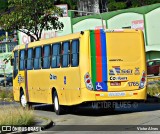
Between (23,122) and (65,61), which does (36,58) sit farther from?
(23,122)

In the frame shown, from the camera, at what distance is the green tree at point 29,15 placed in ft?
99.2

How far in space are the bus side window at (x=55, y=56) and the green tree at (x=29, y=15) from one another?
10.9 metres

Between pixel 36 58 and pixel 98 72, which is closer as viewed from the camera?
pixel 98 72

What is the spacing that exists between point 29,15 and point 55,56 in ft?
38.8

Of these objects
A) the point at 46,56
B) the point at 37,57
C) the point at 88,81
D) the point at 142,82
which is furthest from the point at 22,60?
the point at 142,82

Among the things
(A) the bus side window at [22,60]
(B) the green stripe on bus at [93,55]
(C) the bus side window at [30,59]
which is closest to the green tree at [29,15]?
(A) the bus side window at [22,60]

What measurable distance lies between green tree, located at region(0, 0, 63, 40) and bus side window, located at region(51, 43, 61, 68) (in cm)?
1085

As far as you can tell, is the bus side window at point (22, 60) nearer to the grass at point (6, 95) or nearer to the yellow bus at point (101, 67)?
the yellow bus at point (101, 67)

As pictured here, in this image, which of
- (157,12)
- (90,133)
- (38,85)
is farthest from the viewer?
(157,12)

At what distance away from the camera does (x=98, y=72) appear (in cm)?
1686

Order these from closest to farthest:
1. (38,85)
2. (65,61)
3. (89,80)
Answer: (89,80), (65,61), (38,85)

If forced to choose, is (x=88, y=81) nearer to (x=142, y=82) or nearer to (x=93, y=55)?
(x=93, y=55)

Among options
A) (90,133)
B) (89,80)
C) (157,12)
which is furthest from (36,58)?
(157,12)

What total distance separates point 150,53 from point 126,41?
1954 inches
